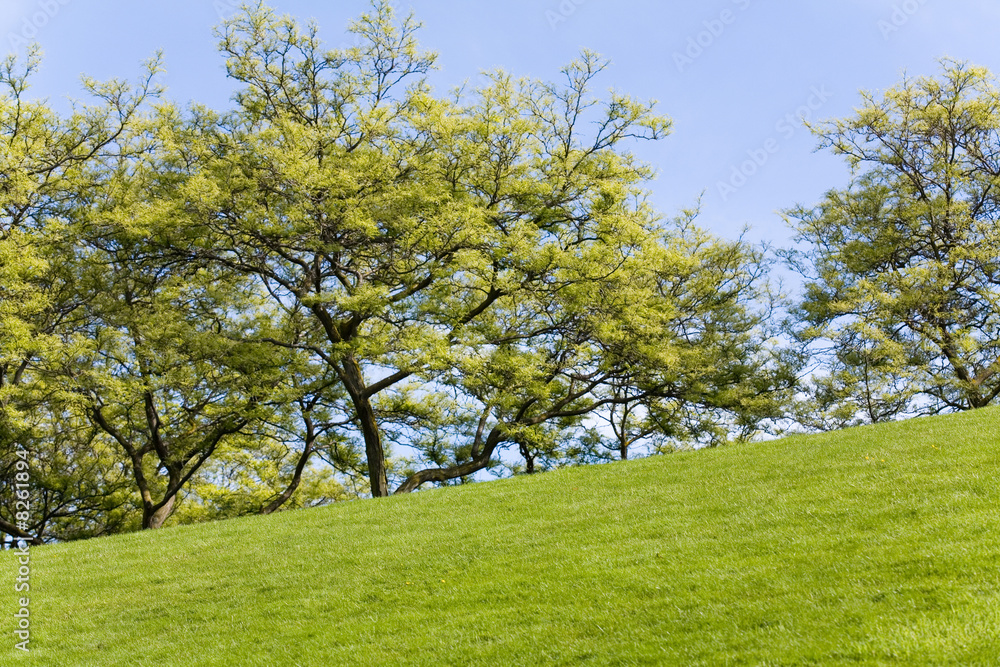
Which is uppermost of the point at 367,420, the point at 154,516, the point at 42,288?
the point at 42,288

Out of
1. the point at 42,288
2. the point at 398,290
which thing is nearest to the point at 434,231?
the point at 398,290

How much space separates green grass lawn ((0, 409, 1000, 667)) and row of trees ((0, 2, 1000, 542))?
24.4ft

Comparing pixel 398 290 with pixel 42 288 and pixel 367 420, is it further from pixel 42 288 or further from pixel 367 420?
pixel 42 288

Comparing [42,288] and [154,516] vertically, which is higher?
[42,288]

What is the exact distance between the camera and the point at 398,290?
22.4m

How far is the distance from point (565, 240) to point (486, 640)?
16043mm

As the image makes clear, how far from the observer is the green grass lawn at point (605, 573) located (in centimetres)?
703

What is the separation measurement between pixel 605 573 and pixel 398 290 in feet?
47.0

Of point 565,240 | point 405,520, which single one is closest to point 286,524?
point 405,520

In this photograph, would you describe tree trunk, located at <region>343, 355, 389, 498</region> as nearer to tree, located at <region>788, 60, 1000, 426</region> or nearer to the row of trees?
the row of trees

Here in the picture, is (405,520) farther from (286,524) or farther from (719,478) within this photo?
(719,478)

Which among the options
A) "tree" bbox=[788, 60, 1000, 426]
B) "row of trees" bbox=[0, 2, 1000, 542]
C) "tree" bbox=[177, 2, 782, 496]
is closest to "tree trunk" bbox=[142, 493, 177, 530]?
"row of trees" bbox=[0, 2, 1000, 542]

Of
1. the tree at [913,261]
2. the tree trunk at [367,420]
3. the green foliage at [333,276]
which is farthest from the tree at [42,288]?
the tree at [913,261]

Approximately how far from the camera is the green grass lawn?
23.1ft
